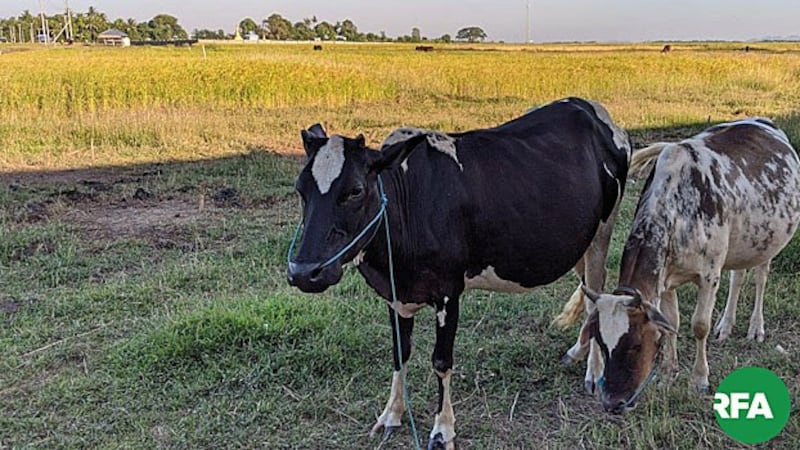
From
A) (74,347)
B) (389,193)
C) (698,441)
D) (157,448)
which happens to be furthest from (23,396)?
(698,441)

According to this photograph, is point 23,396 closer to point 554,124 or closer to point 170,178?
point 554,124

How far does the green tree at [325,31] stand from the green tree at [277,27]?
157 inches

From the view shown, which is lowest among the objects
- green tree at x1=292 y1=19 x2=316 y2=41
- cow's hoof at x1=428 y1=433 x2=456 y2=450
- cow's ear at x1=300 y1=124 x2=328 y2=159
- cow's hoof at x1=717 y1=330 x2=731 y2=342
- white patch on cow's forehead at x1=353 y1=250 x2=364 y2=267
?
cow's hoof at x1=428 y1=433 x2=456 y2=450

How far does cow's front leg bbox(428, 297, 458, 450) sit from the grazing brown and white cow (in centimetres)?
61

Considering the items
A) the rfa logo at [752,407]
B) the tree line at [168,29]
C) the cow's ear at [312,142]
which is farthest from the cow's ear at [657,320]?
the tree line at [168,29]

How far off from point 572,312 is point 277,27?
3903 inches

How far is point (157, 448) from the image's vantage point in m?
3.18

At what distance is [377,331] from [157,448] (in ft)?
5.26

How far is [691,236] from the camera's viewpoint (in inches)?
130

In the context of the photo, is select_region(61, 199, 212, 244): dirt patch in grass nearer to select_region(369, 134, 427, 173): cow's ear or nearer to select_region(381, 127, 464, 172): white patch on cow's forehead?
select_region(381, 127, 464, 172): white patch on cow's forehead

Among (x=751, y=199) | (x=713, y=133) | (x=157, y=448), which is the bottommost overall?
(x=157, y=448)

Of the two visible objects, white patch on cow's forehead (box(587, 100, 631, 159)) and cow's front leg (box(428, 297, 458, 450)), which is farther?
white patch on cow's forehead (box(587, 100, 631, 159))

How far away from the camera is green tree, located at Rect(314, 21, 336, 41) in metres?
96.2

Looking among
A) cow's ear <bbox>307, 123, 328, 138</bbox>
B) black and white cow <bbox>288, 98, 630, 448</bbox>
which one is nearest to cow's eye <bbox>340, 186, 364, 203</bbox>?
black and white cow <bbox>288, 98, 630, 448</bbox>
